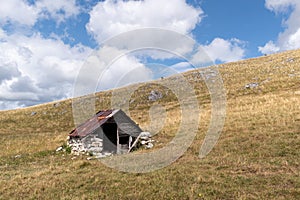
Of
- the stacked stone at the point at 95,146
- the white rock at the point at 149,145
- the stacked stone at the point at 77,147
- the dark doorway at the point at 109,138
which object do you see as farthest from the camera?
the dark doorway at the point at 109,138

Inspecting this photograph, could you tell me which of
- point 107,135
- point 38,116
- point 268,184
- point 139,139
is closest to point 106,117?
point 107,135

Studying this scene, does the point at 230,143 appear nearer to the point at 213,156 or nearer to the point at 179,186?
the point at 213,156

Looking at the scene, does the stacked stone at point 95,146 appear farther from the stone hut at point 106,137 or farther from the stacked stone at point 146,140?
the stacked stone at point 146,140

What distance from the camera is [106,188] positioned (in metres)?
12.0

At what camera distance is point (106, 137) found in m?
24.4

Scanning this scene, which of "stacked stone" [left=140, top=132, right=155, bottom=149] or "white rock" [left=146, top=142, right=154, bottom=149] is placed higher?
"stacked stone" [left=140, top=132, right=155, bottom=149]

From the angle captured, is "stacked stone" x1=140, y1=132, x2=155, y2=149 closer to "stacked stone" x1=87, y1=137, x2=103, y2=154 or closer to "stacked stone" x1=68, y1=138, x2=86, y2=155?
"stacked stone" x1=87, y1=137, x2=103, y2=154

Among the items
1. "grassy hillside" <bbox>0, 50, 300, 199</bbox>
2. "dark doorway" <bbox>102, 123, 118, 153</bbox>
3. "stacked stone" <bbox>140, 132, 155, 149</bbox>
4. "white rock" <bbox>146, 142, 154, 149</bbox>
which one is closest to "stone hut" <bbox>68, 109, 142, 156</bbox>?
"dark doorway" <bbox>102, 123, 118, 153</bbox>

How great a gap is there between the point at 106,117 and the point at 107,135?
2040 millimetres

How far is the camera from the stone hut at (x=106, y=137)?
23234 millimetres

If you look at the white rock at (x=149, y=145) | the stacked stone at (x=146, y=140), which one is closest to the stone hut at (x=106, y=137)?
the stacked stone at (x=146, y=140)

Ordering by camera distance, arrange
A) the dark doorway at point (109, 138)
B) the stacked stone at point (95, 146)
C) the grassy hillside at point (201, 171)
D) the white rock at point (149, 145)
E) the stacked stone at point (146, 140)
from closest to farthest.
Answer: the grassy hillside at point (201, 171), the white rock at point (149, 145), the stacked stone at point (95, 146), the stacked stone at point (146, 140), the dark doorway at point (109, 138)

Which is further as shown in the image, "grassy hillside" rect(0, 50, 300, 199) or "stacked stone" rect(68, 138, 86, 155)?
"stacked stone" rect(68, 138, 86, 155)

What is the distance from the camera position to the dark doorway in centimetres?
2384
